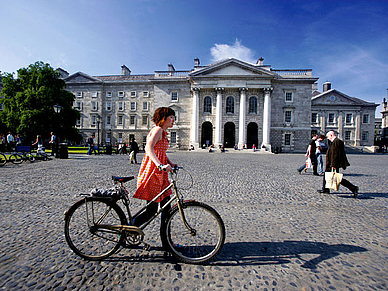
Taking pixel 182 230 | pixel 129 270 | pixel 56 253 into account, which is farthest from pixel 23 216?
pixel 182 230

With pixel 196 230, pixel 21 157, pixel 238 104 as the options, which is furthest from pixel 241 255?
pixel 238 104

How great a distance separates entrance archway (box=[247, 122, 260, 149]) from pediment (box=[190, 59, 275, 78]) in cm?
923

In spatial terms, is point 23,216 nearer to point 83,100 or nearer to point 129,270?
point 129,270

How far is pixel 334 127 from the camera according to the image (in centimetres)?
4969

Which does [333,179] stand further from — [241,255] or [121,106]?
[121,106]

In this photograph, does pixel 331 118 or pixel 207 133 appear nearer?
pixel 207 133

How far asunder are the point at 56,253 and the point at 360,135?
62.5 meters

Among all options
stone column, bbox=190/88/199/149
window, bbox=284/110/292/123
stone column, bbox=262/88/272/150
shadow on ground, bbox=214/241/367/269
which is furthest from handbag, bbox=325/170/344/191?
window, bbox=284/110/292/123

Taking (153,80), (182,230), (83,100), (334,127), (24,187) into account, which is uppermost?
(153,80)

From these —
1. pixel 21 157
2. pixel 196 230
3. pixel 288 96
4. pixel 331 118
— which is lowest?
pixel 21 157

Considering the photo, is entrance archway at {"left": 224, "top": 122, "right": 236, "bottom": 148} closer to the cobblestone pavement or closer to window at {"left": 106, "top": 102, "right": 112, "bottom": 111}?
window at {"left": 106, "top": 102, "right": 112, "bottom": 111}

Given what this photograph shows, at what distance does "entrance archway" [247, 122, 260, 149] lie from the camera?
40500mm

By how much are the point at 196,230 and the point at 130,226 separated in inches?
33.6

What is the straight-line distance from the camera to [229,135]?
138 feet
